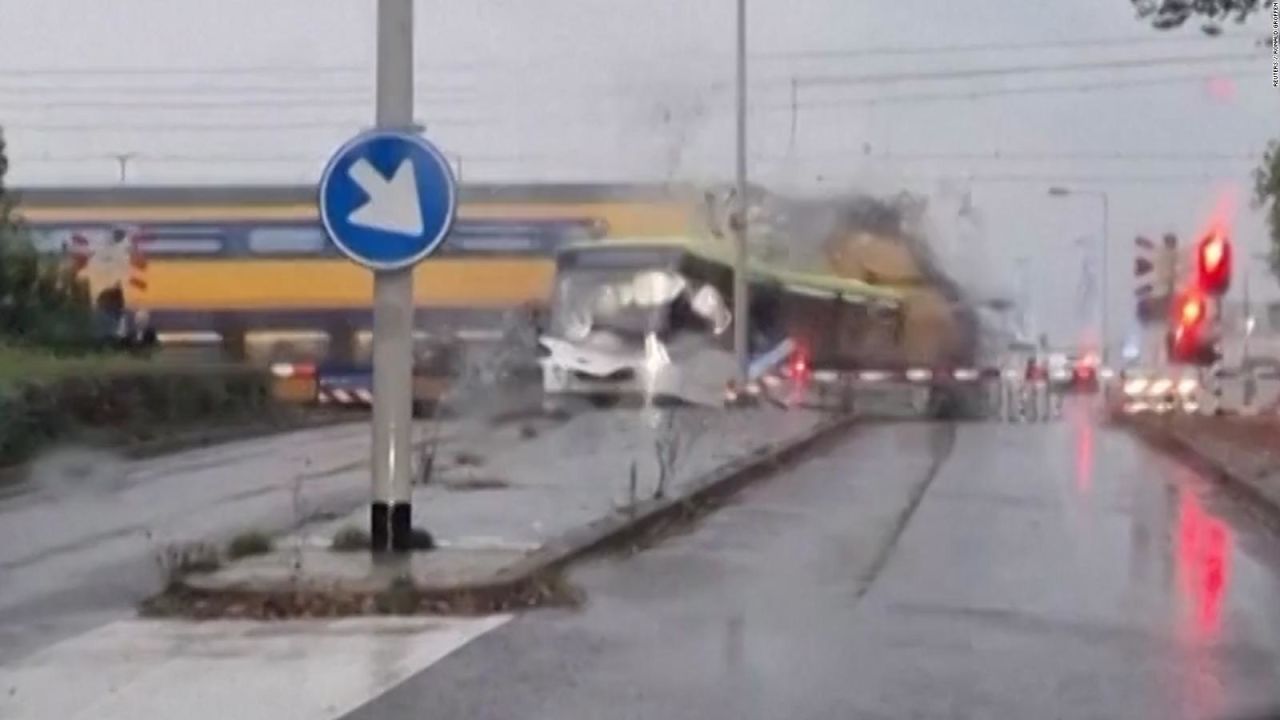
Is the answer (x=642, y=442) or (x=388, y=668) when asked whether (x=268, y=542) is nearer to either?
(x=388, y=668)

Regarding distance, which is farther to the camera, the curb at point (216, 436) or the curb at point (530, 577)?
the curb at point (216, 436)

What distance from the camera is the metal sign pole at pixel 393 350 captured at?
1562 centimetres

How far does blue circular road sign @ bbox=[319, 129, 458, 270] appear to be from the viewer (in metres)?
15.2

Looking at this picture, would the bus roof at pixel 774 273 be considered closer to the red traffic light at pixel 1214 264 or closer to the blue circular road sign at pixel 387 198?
the red traffic light at pixel 1214 264

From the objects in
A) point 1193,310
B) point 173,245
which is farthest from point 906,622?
point 173,245

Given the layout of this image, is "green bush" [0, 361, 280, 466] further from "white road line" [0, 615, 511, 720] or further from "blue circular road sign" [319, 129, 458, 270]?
"white road line" [0, 615, 511, 720]

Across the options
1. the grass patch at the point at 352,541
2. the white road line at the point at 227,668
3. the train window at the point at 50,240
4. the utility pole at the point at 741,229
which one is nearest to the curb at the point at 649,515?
the grass patch at the point at 352,541

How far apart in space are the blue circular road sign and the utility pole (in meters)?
29.0

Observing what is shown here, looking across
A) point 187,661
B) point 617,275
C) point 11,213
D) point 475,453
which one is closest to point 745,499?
point 475,453

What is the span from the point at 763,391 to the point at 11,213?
13695mm

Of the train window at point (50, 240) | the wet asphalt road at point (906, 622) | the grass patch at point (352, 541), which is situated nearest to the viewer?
the wet asphalt road at point (906, 622)

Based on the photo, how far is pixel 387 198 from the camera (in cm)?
1526

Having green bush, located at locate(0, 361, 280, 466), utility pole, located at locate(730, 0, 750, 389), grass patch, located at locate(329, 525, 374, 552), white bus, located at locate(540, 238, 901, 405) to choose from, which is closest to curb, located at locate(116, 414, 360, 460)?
green bush, located at locate(0, 361, 280, 466)

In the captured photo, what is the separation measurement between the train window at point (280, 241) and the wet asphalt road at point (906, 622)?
79.0 ft
